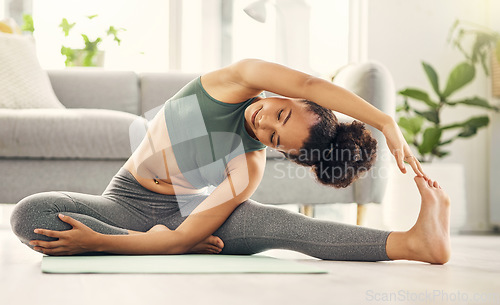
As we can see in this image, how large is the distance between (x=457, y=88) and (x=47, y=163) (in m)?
2.10

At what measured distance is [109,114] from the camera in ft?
6.48

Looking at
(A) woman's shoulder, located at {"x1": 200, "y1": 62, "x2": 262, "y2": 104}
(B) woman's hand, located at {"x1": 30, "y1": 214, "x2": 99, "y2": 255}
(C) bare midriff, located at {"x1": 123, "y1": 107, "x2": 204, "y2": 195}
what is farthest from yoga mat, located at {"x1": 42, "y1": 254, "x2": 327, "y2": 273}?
(A) woman's shoulder, located at {"x1": 200, "y1": 62, "x2": 262, "y2": 104}

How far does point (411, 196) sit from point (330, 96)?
158cm

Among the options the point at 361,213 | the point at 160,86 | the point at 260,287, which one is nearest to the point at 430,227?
the point at 260,287

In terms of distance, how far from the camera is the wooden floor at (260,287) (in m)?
0.76

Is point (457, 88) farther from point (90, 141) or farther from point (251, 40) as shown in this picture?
A: point (90, 141)

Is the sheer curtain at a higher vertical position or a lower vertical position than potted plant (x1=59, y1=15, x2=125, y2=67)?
higher

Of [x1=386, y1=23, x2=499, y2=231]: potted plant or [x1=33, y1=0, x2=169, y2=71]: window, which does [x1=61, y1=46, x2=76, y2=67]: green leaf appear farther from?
[x1=386, y1=23, x2=499, y2=231]: potted plant

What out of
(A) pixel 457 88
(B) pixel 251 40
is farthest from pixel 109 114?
(A) pixel 457 88

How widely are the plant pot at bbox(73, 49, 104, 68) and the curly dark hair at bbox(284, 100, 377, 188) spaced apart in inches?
77.5

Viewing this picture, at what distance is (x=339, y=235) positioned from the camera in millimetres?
1224

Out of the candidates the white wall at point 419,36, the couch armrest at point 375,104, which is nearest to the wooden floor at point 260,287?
the couch armrest at point 375,104

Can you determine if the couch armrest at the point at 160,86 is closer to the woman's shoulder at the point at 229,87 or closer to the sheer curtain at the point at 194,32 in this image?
the sheer curtain at the point at 194,32

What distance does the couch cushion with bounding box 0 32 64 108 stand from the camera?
2174mm
